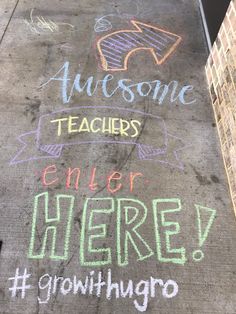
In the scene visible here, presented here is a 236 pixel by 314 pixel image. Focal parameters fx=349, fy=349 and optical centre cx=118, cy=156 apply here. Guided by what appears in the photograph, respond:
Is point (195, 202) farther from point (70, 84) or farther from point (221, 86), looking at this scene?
point (70, 84)

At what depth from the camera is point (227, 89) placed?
4.53 m

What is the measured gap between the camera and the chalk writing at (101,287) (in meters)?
3.46

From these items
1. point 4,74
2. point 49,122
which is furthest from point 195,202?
point 4,74

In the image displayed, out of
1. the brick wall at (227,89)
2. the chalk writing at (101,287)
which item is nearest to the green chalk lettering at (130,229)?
the chalk writing at (101,287)

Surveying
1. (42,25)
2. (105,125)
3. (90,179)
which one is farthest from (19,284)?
(42,25)

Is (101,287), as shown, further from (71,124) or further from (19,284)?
(71,124)

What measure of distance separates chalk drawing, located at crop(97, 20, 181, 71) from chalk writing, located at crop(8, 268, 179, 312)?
10.5 feet

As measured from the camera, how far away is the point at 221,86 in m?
4.77

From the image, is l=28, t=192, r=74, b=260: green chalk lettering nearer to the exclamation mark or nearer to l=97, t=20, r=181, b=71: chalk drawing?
the exclamation mark

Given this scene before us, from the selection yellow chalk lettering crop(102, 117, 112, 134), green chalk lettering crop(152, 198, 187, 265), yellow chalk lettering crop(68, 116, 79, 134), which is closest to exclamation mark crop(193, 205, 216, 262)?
green chalk lettering crop(152, 198, 187, 265)

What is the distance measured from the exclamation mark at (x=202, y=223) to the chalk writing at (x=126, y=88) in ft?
5.59

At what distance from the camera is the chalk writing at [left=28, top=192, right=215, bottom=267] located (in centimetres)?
369

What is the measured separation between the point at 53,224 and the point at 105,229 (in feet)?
1.90

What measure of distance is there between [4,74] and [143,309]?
381 cm
